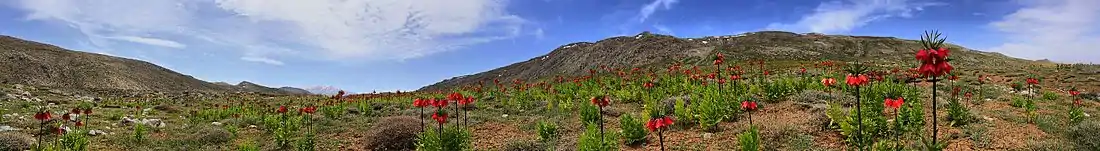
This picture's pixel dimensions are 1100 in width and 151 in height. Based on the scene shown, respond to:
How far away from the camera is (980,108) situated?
18.0m

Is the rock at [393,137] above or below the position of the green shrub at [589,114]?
below

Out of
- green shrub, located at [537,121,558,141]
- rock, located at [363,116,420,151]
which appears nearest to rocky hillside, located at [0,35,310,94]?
rock, located at [363,116,420,151]

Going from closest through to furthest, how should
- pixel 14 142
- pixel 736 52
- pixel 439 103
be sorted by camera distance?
1. pixel 439 103
2. pixel 14 142
3. pixel 736 52

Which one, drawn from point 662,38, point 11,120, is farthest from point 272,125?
point 662,38

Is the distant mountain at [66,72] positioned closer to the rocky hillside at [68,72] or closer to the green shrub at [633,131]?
the rocky hillside at [68,72]

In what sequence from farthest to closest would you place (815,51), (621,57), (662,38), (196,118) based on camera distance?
1. (662,38)
2. (621,57)
3. (815,51)
4. (196,118)

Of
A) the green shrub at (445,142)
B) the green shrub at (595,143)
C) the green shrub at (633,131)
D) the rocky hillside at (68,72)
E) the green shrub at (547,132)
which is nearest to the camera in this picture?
the green shrub at (595,143)

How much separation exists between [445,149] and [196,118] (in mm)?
16948

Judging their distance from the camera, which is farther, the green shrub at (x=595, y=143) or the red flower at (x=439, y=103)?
the red flower at (x=439, y=103)

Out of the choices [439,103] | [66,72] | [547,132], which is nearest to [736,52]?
[547,132]

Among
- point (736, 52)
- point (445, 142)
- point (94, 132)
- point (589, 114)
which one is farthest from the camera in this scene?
point (736, 52)

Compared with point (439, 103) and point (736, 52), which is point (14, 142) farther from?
point (736, 52)

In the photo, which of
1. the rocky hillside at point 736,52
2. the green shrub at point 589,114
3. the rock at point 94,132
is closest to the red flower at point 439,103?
the green shrub at point 589,114

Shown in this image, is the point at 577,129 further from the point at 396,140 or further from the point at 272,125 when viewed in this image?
the point at 272,125
